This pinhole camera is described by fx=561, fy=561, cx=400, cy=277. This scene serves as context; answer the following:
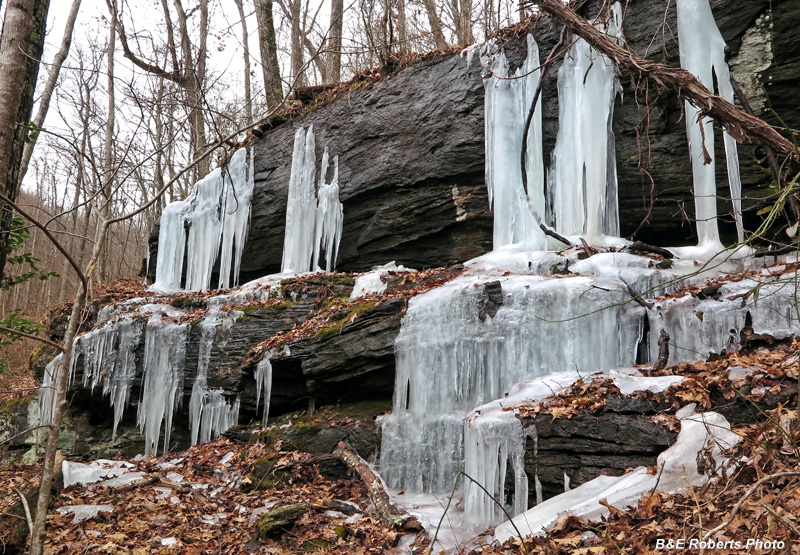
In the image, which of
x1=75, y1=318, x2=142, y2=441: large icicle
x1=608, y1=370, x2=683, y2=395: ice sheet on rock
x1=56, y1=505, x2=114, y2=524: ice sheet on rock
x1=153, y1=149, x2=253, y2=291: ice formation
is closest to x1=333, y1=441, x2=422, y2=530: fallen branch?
x1=608, y1=370, x2=683, y2=395: ice sheet on rock

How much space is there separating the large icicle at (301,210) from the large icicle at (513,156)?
3.80m

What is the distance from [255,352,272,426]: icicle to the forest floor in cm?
57

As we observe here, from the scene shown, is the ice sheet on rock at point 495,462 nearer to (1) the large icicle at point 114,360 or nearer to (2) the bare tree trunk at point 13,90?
(2) the bare tree trunk at point 13,90

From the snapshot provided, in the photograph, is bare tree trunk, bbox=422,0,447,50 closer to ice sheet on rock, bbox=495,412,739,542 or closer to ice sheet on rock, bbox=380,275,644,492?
ice sheet on rock, bbox=380,275,644,492

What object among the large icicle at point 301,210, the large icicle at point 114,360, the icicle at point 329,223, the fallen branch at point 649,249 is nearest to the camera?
the fallen branch at point 649,249

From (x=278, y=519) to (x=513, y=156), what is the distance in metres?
6.41

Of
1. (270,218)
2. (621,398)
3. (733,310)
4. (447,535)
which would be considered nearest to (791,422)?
(621,398)

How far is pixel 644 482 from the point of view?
3711 millimetres

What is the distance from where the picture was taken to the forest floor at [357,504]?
113 inches

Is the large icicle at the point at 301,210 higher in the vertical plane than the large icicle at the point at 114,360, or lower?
higher

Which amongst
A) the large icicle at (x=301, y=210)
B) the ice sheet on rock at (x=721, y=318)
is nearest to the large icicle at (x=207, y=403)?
the large icicle at (x=301, y=210)

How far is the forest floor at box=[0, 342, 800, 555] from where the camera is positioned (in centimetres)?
286

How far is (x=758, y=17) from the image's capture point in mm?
7535

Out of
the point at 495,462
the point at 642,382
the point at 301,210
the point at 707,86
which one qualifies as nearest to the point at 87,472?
the point at 495,462
